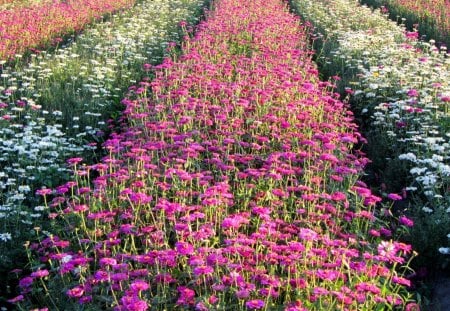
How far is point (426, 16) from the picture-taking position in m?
15.3

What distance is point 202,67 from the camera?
771 centimetres

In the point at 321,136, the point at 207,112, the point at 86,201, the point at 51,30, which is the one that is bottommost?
the point at 51,30

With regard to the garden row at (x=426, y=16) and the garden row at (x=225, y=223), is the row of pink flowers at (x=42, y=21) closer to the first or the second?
the garden row at (x=225, y=223)

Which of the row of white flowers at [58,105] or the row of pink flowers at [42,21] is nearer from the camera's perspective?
the row of white flowers at [58,105]

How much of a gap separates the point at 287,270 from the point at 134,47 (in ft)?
23.0

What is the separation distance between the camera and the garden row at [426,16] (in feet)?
44.7

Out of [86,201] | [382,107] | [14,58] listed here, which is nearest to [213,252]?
[86,201]

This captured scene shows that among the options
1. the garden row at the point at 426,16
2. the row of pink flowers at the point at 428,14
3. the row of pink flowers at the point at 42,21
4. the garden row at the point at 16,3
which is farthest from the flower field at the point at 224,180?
the garden row at the point at 16,3

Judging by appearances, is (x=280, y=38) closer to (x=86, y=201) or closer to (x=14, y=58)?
(x=14, y=58)

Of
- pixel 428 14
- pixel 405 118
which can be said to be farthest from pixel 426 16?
pixel 405 118

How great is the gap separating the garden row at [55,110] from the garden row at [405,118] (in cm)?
286

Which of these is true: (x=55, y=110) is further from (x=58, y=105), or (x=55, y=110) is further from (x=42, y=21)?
(x=42, y=21)

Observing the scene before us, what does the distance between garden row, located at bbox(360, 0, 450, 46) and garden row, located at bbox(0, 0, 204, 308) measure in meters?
5.70

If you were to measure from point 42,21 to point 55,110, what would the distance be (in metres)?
5.63
